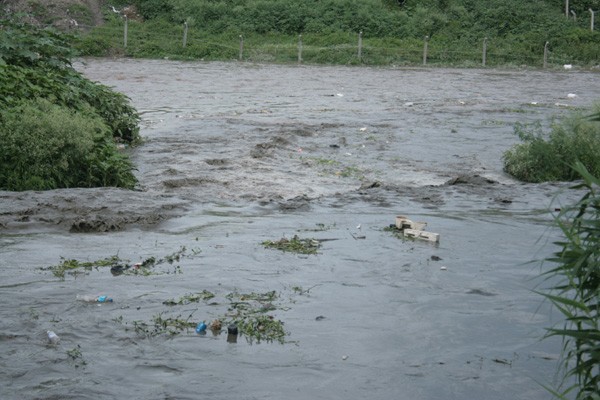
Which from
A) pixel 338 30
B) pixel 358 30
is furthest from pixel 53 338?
pixel 358 30

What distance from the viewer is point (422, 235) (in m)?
9.88

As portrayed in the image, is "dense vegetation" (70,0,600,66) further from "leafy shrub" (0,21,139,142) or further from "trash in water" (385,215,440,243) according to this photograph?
"trash in water" (385,215,440,243)

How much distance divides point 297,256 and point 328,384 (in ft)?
10.2

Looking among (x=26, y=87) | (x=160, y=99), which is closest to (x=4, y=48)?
(x=26, y=87)

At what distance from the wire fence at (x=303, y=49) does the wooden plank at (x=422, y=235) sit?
31.6 metres

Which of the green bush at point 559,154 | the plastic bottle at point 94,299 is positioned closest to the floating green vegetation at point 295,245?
the plastic bottle at point 94,299

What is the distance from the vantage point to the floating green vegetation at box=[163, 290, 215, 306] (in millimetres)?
7523

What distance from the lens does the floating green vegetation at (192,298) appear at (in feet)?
24.7

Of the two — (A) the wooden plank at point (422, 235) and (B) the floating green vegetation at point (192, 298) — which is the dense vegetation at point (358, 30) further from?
(B) the floating green vegetation at point (192, 298)

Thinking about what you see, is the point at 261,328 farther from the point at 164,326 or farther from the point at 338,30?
the point at 338,30

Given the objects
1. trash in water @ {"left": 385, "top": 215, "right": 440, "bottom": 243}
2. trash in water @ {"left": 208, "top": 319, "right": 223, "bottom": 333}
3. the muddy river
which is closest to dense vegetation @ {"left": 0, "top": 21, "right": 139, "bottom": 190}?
the muddy river

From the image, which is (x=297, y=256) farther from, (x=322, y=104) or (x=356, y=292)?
(x=322, y=104)

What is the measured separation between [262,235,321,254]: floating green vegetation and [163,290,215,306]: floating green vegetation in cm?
166

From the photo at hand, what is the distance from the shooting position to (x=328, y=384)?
6.07m
